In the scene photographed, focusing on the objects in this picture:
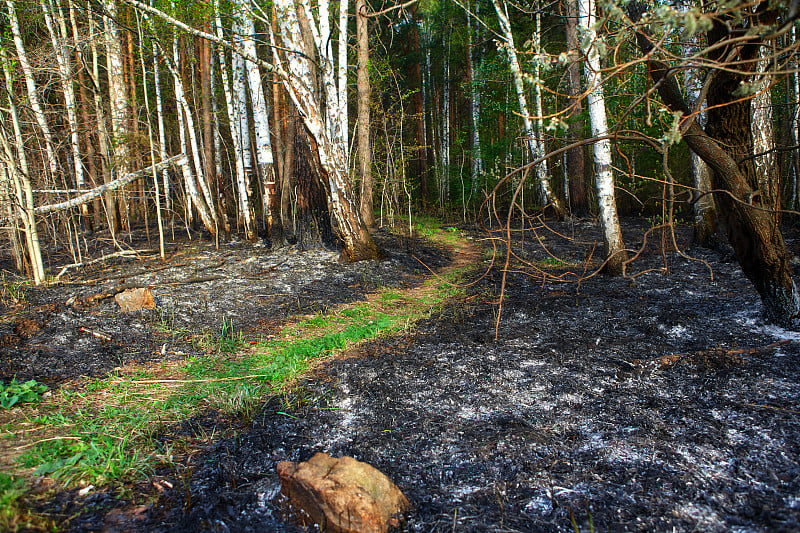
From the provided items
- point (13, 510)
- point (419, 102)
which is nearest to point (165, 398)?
point (13, 510)

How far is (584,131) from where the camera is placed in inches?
513

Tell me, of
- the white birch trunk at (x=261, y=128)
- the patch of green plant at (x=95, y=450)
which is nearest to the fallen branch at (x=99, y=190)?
the white birch trunk at (x=261, y=128)

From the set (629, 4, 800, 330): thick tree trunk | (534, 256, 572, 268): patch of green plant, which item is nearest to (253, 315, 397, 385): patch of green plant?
(629, 4, 800, 330): thick tree trunk

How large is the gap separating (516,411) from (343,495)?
4.72ft

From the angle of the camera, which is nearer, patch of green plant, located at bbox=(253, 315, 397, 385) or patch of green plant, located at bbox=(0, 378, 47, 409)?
patch of green plant, located at bbox=(0, 378, 47, 409)

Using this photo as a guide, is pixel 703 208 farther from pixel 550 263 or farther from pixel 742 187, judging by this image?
pixel 742 187

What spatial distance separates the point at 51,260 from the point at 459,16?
1641 cm

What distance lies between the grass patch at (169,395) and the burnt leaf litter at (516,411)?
0.16 metres

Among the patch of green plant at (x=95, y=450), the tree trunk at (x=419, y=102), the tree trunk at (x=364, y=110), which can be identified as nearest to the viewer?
the patch of green plant at (x=95, y=450)

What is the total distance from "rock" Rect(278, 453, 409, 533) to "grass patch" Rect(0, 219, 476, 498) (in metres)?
0.91

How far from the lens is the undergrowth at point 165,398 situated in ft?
A: 8.18

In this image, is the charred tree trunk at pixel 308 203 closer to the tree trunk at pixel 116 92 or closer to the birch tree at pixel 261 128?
the birch tree at pixel 261 128

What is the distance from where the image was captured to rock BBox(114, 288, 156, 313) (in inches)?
213

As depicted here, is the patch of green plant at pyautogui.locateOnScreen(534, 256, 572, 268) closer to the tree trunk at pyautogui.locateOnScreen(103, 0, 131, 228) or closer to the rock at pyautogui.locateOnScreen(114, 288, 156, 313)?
the rock at pyautogui.locateOnScreen(114, 288, 156, 313)
